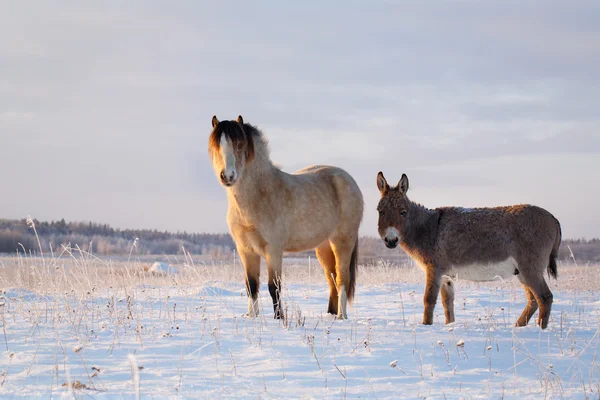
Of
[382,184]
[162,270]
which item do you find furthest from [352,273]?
[162,270]

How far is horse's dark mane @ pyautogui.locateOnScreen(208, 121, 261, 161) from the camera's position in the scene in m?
9.02

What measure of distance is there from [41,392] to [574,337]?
6595mm

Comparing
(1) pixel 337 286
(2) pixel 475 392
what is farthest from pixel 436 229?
(2) pixel 475 392

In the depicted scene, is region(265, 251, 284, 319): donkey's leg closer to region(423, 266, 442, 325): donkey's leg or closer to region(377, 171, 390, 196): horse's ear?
region(377, 171, 390, 196): horse's ear

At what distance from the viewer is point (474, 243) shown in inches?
363

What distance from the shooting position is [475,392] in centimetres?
569

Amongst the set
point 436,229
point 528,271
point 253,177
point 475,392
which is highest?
point 253,177

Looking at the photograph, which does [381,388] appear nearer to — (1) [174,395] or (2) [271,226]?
(1) [174,395]

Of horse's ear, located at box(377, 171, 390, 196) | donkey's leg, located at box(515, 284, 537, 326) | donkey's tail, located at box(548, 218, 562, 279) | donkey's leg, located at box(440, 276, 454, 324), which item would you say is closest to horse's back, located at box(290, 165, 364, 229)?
horse's ear, located at box(377, 171, 390, 196)

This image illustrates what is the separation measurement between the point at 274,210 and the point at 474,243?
124 inches

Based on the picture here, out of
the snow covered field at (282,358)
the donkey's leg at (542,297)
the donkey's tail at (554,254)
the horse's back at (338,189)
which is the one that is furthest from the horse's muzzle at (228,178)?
the donkey's tail at (554,254)

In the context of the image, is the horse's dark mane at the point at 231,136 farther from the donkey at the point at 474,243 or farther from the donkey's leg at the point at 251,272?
the donkey at the point at 474,243

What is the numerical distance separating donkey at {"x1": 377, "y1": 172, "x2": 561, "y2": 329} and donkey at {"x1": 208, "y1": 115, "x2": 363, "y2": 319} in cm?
127

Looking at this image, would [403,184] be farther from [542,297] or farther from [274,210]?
[542,297]
